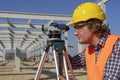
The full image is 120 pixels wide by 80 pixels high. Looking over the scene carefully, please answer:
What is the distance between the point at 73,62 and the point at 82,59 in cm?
24

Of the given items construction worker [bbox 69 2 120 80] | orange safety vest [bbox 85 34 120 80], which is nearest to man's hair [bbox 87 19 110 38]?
construction worker [bbox 69 2 120 80]

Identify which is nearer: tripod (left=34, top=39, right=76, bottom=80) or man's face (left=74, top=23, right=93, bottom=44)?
man's face (left=74, top=23, right=93, bottom=44)

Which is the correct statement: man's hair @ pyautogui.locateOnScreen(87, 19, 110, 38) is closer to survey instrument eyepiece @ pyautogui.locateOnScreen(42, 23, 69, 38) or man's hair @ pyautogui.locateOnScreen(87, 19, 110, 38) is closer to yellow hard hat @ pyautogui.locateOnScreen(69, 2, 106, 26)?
yellow hard hat @ pyautogui.locateOnScreen(69, 2, 106, 26)

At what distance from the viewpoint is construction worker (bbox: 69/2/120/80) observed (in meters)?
2.05

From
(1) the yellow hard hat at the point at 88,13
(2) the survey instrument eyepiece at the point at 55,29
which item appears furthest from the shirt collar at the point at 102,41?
(2) the survey instrument eyepiece at the point at 55,29

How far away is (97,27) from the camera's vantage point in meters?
2.23

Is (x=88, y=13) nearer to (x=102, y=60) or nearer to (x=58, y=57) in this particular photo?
(x=102, y=60)

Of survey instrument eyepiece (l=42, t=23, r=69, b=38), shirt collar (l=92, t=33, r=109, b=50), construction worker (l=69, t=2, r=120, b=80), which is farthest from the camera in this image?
survey instrument eyepiece (l=42, t=23, r=69, b=38)

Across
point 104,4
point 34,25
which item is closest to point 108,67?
point 104,4

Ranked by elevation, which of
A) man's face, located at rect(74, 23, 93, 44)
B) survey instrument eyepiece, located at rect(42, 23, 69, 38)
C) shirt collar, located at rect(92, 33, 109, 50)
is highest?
survey instrument eyepiece, located at rect(42, 23, 69, 38)

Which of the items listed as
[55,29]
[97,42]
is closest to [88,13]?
[97,42]

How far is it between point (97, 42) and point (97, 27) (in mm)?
112

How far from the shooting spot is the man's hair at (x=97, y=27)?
2230 millimetres

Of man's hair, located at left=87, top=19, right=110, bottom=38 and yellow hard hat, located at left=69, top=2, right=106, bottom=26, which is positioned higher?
yellow hard hat, located at left=69, top=2, right=106, bottom=26
